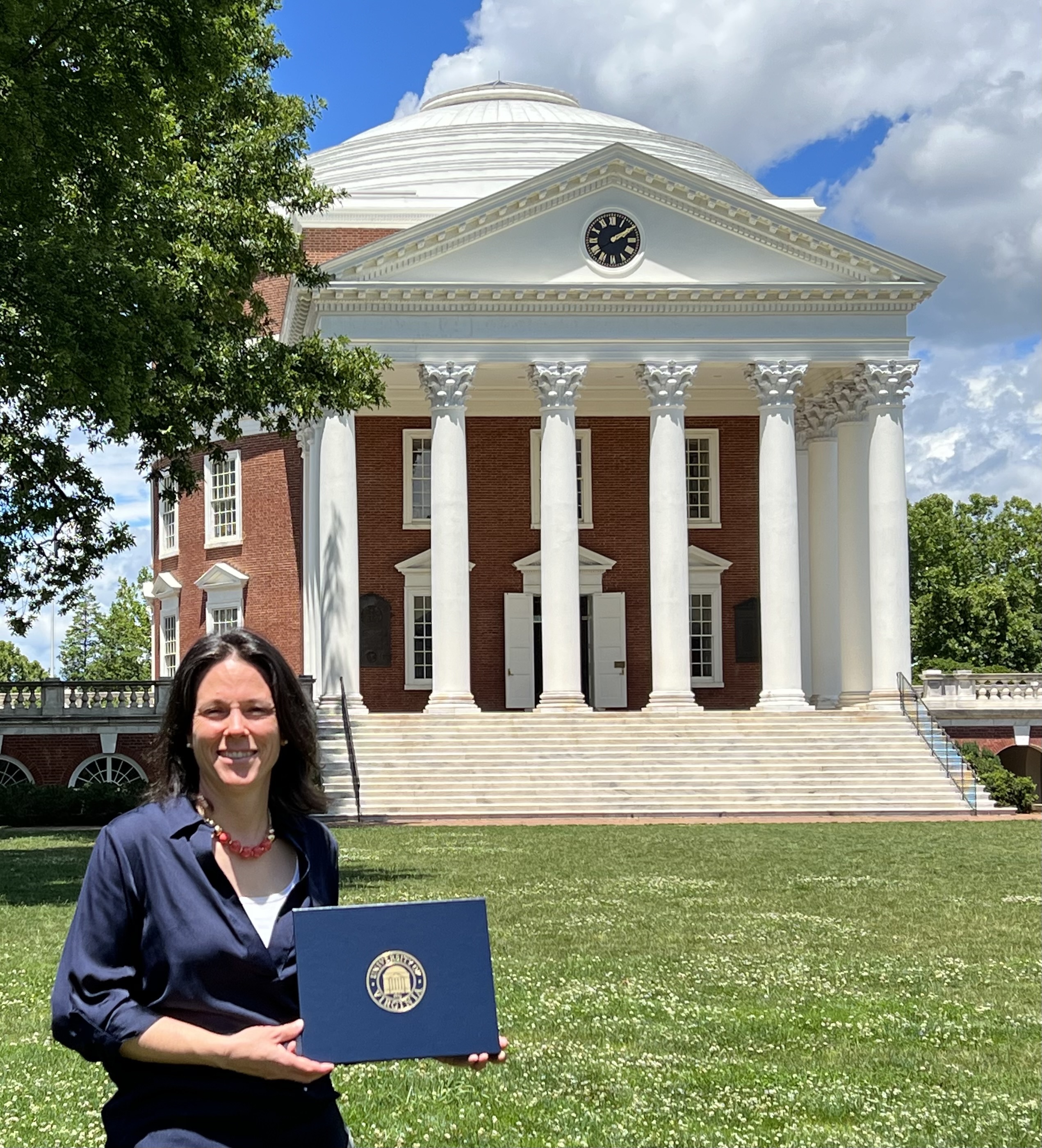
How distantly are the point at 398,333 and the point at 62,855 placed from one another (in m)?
19.4

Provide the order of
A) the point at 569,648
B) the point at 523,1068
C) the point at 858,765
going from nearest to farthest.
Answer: the point at 523,1068 < the point at 858,765 < the point at 569,648

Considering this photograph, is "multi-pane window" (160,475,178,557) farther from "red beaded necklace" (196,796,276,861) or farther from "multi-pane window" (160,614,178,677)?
"red beaded necklace" (196,796,276,861)

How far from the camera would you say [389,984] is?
4012 mm

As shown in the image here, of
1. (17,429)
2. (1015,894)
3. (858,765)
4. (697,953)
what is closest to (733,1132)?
(697,953)

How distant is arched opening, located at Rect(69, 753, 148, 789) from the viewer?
36.3 metres

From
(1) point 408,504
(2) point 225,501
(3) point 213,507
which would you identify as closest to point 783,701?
(1) point 408,504

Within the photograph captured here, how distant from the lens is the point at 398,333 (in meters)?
39.6

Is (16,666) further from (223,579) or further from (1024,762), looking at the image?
(1024,762)

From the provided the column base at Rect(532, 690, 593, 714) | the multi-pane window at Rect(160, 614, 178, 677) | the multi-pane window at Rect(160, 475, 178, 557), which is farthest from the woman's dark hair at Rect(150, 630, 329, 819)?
the multi-pane window at Rect(160, 614, 178, 677)

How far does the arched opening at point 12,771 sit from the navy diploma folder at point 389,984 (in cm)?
3381

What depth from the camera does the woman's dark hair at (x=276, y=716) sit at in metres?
4.43

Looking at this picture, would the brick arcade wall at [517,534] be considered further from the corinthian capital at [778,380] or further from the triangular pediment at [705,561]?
the corinthian capital at [778,380]

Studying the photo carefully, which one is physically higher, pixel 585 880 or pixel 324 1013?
pixel 324 1013

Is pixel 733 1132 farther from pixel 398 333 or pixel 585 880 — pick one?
pixel 398 333
